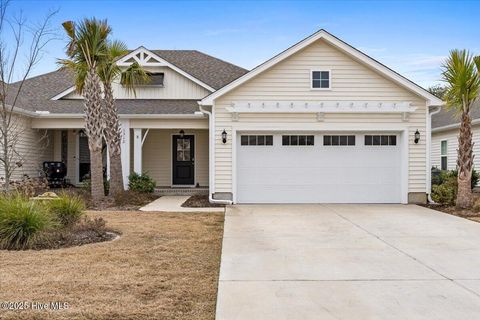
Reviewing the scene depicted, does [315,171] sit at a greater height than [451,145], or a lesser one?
lesser

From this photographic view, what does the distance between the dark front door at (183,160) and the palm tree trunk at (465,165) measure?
33.5 ft

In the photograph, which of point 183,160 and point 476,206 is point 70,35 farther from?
point 476,206

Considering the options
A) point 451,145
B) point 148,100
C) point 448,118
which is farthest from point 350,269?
point 448,118

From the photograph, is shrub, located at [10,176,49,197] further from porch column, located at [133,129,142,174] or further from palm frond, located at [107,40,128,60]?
palm frond, located at [107,40,128,60]

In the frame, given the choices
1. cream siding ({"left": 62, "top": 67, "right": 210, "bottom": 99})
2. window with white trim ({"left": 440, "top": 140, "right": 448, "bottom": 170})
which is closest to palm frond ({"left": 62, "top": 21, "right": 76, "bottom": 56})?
cream siding ({"left": 62, "top": 67, "right": 210, "bottom": 99})

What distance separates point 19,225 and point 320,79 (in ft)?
32.3

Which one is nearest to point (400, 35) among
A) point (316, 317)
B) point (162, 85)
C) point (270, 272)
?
point (162, 85)

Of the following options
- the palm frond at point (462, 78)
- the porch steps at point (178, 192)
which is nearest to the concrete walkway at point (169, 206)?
the porch steps at point (178, 192)

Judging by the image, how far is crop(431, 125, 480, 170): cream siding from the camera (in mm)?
17780

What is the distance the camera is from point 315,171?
13.8 meters

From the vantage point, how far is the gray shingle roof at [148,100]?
16.2 metres

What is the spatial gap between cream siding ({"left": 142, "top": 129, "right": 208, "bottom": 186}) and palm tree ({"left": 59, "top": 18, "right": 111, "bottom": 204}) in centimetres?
502

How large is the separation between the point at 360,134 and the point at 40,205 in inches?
387

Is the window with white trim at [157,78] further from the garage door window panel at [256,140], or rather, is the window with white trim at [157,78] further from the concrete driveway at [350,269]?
the concrete driveway at [350,269]
